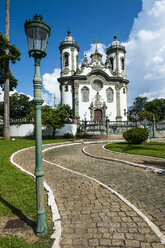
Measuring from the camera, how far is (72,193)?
425 centimetres

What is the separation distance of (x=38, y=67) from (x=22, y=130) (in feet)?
76.8

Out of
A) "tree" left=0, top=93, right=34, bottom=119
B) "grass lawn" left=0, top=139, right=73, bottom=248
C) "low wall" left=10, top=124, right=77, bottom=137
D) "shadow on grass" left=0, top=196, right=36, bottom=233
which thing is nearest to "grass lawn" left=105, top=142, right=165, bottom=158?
"grass lawn" left=0, top=139, right=73, bottom=248

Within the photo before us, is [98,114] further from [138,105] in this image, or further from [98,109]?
[138,105]

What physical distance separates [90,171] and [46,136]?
19.9m

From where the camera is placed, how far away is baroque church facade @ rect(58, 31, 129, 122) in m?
33.1

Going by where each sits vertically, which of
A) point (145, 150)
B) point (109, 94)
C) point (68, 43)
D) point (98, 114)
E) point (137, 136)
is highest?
point (68, 43)

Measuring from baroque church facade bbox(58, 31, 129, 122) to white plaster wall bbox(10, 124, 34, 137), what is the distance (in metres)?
10.5

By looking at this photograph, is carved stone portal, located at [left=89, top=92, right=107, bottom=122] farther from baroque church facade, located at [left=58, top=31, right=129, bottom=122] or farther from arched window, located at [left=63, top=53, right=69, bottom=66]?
arched window, located at [left=63, top=53, right=69, bottom=66]

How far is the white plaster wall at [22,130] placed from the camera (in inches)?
966

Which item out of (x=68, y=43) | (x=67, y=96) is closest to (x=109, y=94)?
(x=67, y=96)

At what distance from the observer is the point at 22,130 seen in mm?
24812

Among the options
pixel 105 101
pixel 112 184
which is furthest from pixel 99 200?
pixel 105 101

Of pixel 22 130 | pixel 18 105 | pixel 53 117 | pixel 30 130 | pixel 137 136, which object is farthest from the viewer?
pixel 18 105

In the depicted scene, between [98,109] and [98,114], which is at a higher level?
[98,109]
